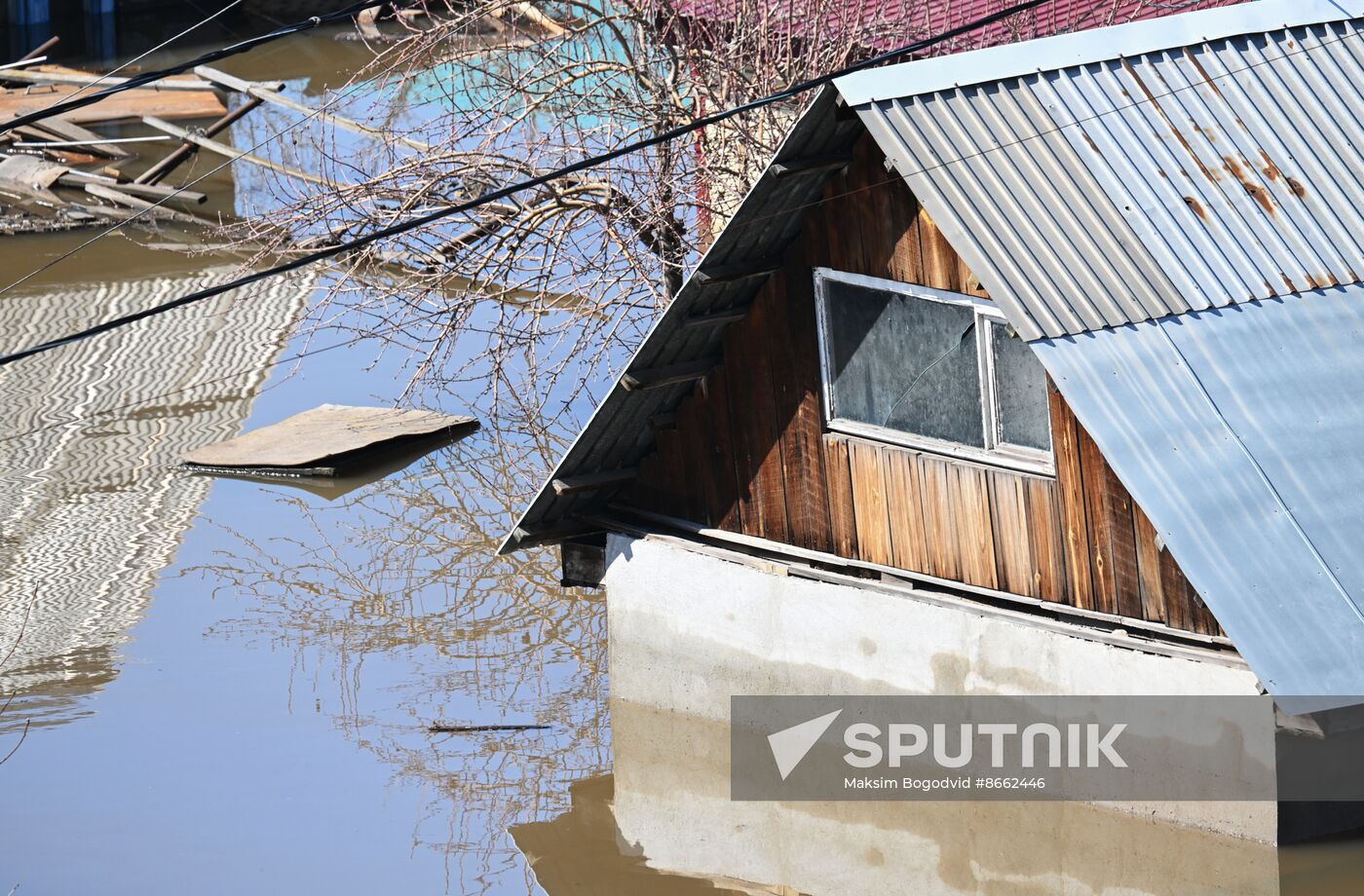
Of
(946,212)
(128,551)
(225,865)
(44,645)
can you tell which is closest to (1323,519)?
(946,212)

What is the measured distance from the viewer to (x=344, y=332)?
19.5 m

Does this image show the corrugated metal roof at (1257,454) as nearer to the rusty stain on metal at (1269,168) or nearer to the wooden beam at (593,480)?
the rusty stain on metal at (1269,168)

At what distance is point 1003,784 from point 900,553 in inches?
55.8

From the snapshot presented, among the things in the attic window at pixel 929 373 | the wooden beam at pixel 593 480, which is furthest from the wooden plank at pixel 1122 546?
the wooden beam at pixel 593 480

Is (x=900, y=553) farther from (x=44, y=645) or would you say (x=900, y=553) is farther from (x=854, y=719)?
(x=44, y=645)

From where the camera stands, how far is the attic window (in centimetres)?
907

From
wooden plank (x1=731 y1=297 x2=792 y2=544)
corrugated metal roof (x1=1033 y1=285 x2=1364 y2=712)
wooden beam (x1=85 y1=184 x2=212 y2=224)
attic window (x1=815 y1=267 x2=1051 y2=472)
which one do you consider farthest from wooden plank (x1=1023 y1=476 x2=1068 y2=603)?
wooden beam (x1=85 y1=184 x2=212 y2=224)

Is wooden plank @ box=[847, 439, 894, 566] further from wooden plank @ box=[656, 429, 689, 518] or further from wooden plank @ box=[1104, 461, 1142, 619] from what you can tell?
wooden plank @ box=[1104, 461, 1142, 619]

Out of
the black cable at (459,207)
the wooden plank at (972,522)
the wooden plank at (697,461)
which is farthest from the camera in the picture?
the wooden plank at (697,461)

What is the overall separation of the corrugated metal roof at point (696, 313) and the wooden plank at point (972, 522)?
5.31ft

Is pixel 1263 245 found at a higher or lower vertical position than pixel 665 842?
higher

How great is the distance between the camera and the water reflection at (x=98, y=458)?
1258 cm

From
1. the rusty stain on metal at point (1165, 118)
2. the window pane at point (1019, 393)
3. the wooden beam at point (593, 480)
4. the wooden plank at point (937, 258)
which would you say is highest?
the rusty stain on metal at point (1165, 118)

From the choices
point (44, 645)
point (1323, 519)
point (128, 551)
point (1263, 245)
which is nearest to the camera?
point (1323, 519)
